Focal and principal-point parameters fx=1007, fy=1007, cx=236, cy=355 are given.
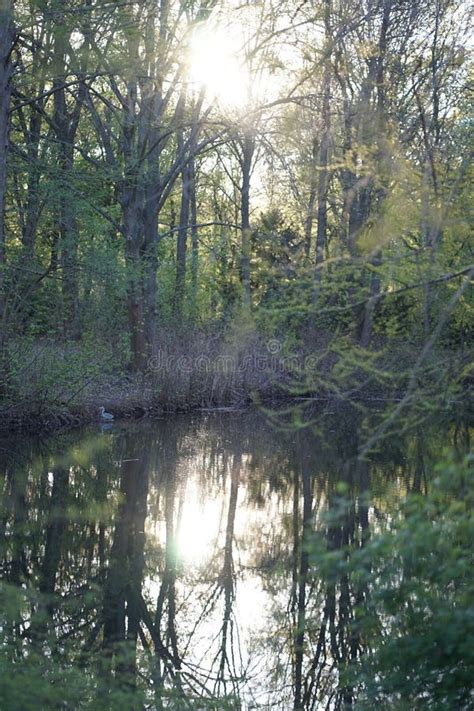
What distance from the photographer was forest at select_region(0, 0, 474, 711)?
5.52 meters

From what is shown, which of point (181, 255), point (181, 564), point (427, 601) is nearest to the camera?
point (427, 601)

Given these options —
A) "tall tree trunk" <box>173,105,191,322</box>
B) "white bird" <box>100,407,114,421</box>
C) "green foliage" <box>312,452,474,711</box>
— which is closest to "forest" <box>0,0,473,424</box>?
"tall tree trunk" <box>173,105,191,322</box>

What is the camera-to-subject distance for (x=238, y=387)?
20.1m

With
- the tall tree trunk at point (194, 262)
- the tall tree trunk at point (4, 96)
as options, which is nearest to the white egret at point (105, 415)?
the tall tree trunk at point (4, 96)

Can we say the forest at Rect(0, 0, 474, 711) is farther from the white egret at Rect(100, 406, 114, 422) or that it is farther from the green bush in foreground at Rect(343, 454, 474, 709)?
the white egret at Rect(100, 406, 114, 422)

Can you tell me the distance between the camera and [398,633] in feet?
18.4

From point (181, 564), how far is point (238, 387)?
10820 millimetres

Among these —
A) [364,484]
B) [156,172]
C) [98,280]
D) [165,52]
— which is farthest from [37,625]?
[156,172]

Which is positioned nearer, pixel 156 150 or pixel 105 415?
pixel 105 415

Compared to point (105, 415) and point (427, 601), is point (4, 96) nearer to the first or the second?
point (105, 415)

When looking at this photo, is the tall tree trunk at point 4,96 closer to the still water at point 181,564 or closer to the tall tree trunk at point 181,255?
the still water at point 181,564

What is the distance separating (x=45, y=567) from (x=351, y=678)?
3.69 meters

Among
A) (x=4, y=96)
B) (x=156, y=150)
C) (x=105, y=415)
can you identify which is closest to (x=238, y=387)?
(x=105, y=415)

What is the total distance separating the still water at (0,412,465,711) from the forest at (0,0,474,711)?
3cm
